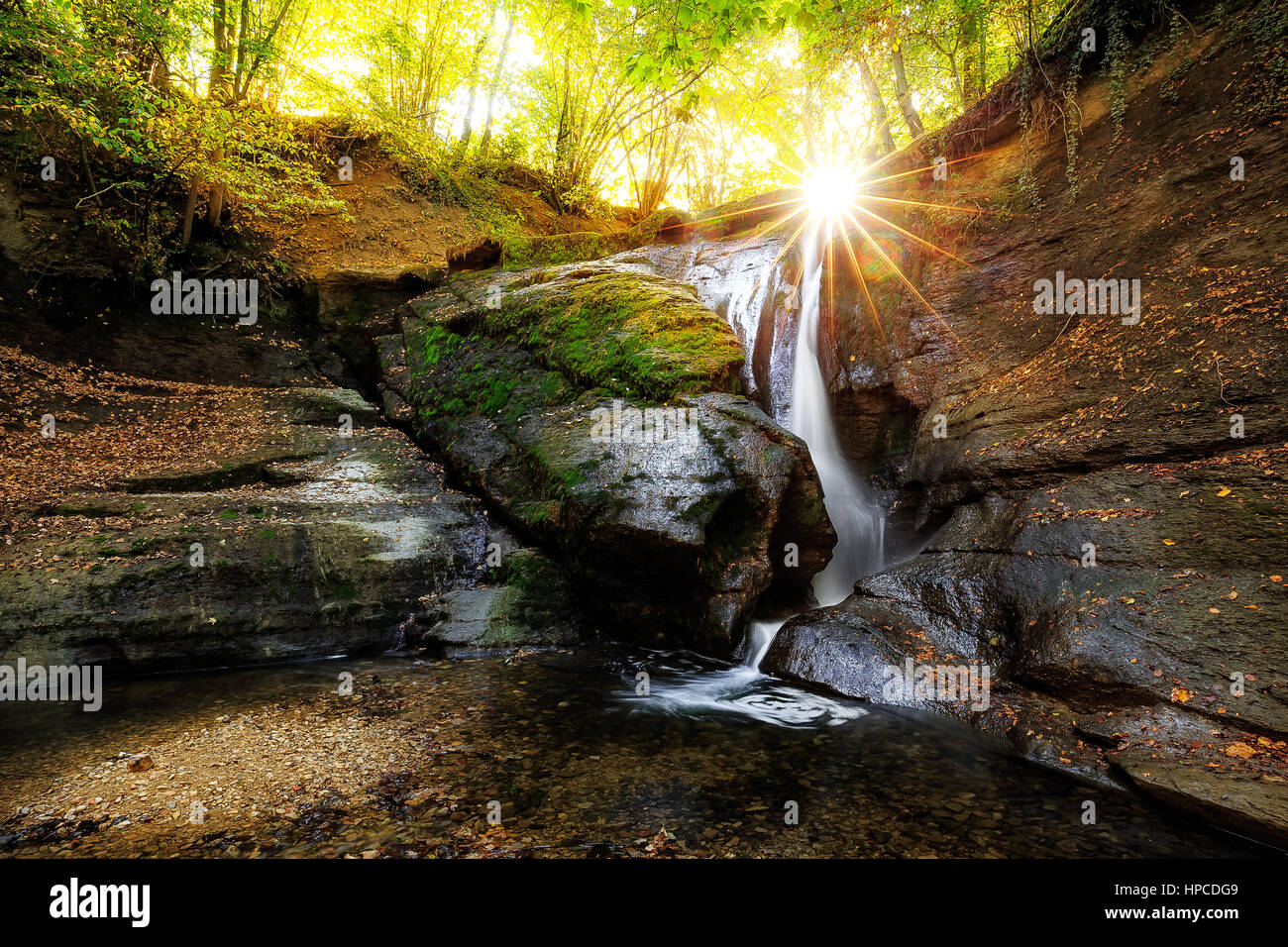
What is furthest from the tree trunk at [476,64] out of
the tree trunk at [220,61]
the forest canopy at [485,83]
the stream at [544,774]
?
the stream at [544,774]

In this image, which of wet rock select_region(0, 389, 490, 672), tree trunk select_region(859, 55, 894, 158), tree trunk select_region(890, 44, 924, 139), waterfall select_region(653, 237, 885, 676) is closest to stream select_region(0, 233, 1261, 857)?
wet rock select_region(0, 389, 490, 672)

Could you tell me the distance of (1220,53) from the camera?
6.77m

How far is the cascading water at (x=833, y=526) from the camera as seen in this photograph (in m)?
5.16

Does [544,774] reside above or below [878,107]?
below

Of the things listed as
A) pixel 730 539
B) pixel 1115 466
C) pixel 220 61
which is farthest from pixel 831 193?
pixel 220 61

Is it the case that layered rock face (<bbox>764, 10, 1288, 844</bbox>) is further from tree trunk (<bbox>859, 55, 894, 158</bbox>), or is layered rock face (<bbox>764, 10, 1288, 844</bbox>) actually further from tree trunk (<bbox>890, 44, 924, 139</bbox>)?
tree trunk (<bbox>859, 55, 894, 158</bbox>)

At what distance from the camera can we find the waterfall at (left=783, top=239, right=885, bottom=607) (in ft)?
26.5

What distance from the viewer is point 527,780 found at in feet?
12.2

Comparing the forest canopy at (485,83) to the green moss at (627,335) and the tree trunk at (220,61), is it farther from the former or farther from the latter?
the green moss at (627,335)

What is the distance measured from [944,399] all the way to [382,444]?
867cm

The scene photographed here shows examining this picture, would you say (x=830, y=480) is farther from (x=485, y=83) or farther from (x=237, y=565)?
(x=485, y=83)

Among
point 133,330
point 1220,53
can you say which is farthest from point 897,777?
point 133,330

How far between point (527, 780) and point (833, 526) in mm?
5426
